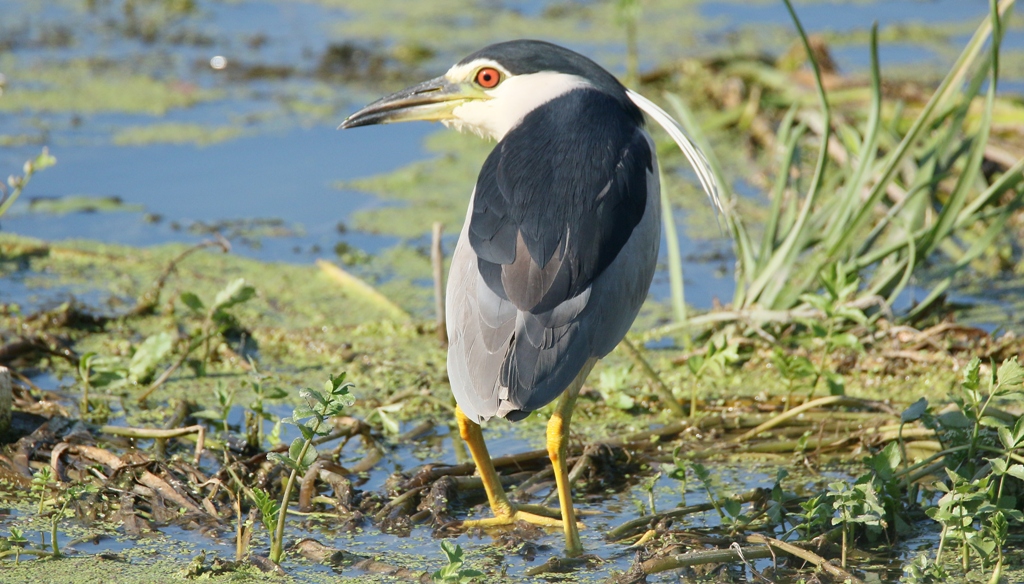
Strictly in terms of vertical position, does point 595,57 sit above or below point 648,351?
above

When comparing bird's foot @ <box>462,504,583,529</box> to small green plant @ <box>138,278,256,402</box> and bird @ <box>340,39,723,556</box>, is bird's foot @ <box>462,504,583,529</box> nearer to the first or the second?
bird @ <box>340,39,723,556</box>

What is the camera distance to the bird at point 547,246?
2.46 m

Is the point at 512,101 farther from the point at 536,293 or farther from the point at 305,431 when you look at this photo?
the point at 305,431

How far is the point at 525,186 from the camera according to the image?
8.77 ft

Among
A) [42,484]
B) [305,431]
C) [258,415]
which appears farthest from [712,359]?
[42,484]

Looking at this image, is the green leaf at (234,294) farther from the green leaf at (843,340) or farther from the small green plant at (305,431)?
the green leaf at (843,340)

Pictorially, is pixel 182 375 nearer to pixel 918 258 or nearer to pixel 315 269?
pixel 315 269

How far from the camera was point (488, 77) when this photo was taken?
10.2ft

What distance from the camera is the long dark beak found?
3.14 meters

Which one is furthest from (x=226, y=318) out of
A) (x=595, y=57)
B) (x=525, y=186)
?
(x=595, y=57)

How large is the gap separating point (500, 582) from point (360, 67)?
5.43 metres

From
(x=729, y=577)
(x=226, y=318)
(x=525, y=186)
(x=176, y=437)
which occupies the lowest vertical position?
(x=729, y=577)

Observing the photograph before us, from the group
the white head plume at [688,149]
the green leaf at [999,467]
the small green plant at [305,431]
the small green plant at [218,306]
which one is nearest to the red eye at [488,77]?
the white head plume at [688,149]

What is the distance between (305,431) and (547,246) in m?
0.71
